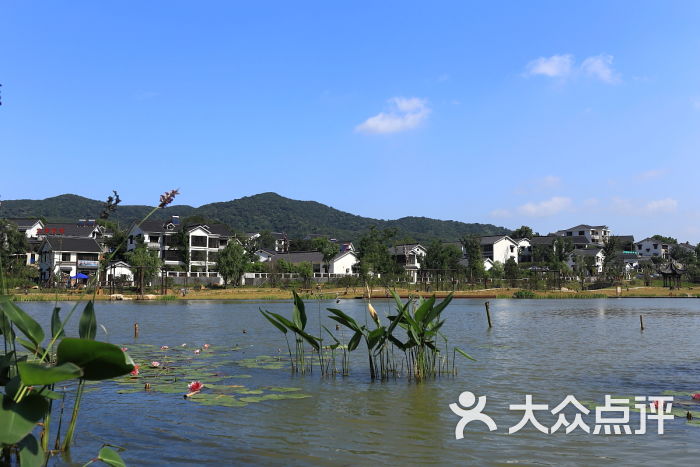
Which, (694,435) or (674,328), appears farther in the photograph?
(674,328)

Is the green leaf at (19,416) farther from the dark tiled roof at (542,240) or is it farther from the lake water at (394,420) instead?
the dark tiled roof at (542,240)

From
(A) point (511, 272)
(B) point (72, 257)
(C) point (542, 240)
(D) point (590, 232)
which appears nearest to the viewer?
(B) point (72, 257)

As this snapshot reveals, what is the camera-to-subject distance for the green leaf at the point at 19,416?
3682mm

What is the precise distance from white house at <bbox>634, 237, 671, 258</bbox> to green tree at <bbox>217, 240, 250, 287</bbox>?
358 ft

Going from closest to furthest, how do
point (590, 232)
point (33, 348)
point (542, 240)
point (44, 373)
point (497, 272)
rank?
point (44, 373)
point (33, 348)
point (497, 272)
point (542, 240)
point (590, 232)

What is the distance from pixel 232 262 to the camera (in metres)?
63.5

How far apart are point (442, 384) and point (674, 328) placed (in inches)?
778

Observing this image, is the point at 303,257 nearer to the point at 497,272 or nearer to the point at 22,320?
the point at 497,272

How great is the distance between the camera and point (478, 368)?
13.7 m

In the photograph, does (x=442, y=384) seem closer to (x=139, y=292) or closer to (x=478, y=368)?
(x=478, y=368)

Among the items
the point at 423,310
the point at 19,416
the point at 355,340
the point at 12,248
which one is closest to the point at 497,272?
the point at 12,248

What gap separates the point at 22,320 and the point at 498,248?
331 feet

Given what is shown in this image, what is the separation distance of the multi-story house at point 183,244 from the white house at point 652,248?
106 m

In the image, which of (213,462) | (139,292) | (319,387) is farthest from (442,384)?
(139,292)
